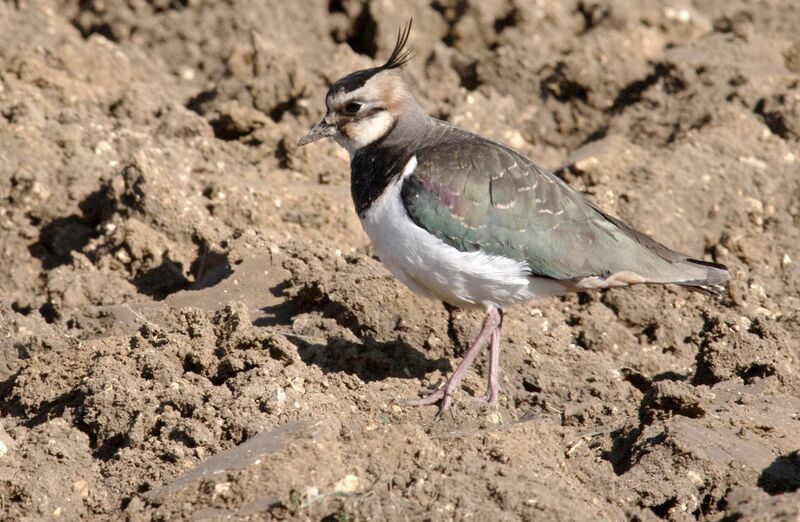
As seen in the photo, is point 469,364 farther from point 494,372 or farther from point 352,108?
point 352,108

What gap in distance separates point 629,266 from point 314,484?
2795 mm

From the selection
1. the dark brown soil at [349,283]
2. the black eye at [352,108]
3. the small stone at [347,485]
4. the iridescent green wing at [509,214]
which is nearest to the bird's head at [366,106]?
the black eye at [352,108]

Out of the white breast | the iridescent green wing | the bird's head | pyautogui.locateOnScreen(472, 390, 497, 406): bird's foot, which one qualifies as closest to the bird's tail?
the iridescent green wing

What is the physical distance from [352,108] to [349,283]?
1135mm

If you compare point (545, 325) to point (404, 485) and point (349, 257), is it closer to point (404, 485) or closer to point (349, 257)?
point (349, 257)

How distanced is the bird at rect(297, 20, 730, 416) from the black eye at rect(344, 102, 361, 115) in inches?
13.6

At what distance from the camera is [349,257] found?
26.6 feet

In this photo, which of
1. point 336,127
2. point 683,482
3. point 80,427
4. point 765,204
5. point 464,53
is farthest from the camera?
point 464,53

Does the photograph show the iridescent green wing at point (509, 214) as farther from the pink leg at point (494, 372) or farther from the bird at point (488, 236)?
the pink leg at point (494, 372)

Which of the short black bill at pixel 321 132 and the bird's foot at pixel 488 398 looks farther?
the short black bill at pixel 321 132

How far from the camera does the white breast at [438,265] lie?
681cm

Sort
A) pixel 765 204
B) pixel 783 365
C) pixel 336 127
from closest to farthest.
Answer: pixel 783 365, pixel 336 127, pixel 765 204

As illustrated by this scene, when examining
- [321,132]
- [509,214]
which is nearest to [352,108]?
[321,132]

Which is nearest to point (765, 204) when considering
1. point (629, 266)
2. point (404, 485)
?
point (629, 266)
